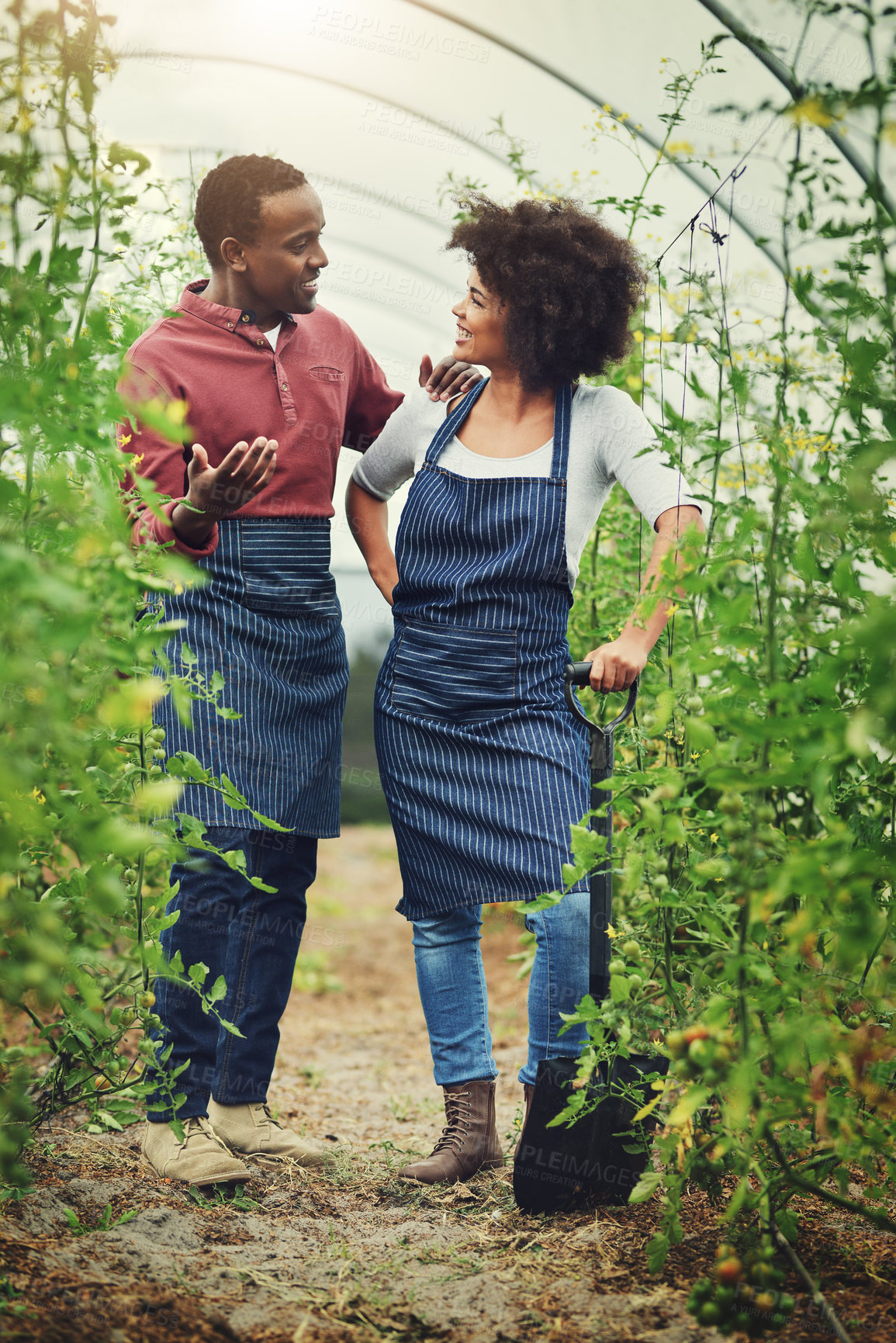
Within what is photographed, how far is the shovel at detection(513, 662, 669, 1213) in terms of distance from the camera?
70.3 inches

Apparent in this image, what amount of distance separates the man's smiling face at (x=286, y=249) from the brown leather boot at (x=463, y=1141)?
1.59 m

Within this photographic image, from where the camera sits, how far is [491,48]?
362 cm

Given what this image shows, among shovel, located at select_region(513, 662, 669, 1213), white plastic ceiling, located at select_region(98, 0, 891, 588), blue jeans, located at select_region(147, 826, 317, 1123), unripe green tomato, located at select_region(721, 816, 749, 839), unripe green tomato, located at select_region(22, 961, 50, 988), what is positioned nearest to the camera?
unripe green tomato, located at select_region(22, 961, 50, 988)

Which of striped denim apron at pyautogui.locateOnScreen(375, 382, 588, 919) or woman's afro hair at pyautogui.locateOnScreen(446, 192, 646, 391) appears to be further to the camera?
woman's afro hair at pyautogui.locateOnScreen(446, 192, 646, 391)

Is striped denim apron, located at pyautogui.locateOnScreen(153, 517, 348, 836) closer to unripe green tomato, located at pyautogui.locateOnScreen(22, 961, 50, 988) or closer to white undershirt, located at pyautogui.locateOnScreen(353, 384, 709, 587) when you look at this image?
white undershirt, located at pyautogui.locateOnScreen(353, 384, 709, 587)

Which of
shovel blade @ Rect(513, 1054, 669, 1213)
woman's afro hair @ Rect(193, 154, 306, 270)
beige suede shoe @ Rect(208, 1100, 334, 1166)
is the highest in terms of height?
woman's afro hair @ Rect(193, 154, 306, 270)

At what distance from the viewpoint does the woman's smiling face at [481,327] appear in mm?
2109

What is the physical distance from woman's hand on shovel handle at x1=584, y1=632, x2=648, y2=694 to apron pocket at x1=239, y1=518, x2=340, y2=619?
2.04 ft

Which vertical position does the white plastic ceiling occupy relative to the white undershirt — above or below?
above

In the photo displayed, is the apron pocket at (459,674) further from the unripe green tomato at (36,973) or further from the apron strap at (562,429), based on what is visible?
the unripe green tomato at (36,973)

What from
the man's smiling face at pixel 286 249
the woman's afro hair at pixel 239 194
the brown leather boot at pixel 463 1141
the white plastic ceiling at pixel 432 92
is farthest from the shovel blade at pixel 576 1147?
the white plastic ceiling at pixel 432 92

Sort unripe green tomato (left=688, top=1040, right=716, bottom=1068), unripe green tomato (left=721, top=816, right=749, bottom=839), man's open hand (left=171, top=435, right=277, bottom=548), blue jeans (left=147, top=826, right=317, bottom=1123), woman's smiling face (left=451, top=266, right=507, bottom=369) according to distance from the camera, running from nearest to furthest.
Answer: unripe green tomato (left=688, top=1040, right=716, bottom=1068) < unripe green tomato (left=721, top=816, right=749, bottom=839) < man's open hand (left=171, top=435, right=277, bottom=548) < blue jeans (left=147, top=826, right=317, bottom=1123) < woman's smiling face (left=451, top=266, right=507, bottom=369)

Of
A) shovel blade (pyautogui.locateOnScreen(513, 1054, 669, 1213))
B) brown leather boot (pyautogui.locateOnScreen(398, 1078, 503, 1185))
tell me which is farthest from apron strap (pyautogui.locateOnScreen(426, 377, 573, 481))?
brown leather boot (pyautogui.locateOnScreen(398, 1078, 503, 1185))

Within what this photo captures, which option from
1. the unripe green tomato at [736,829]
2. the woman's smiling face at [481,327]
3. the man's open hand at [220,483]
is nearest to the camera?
the unripe green tomato at [736,829]
